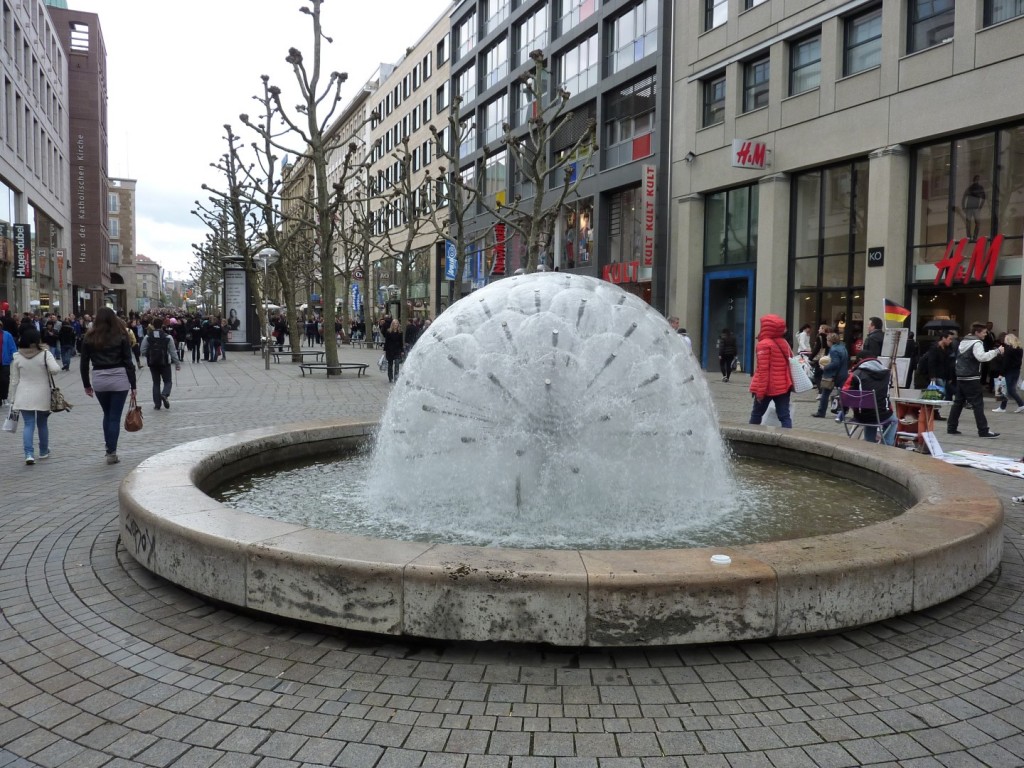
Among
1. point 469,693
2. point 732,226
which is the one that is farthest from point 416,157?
point 469,693

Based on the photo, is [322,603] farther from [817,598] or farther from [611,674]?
[817,598]

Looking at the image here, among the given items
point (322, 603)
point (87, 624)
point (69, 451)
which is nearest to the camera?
point (322, 603)

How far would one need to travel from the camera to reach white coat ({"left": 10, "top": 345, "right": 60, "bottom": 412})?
30.0ft

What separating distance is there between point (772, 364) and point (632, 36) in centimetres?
2517

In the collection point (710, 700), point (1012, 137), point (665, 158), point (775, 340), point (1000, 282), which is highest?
point (665, 158)

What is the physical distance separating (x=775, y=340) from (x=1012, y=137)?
1244 cm

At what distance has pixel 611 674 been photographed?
365 centimetres

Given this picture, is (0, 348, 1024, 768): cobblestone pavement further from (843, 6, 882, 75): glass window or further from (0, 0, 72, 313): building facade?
(0, 0, 72, 313): building facade

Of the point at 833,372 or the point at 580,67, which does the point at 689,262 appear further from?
the point at 833,372

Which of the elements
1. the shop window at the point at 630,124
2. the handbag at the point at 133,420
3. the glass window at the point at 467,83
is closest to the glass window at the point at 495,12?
the glass window at the point at 467,83

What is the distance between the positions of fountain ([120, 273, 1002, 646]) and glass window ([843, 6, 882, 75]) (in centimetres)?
1712

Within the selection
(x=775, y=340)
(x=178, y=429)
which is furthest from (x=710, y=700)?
(x=178, y=429)

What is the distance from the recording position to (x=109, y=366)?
30.1 ft

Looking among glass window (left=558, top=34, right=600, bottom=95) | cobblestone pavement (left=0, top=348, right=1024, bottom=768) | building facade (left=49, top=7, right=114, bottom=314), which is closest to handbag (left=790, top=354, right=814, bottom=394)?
cobblestone pavement (left=0, top=348, right=1024, bottom=768)
